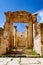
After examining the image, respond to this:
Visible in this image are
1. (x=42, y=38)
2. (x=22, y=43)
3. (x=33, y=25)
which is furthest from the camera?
(x=22, y=43)

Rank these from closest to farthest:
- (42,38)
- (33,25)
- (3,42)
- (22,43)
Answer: (42,38) < (3,42) < (33,25) < (22,43)

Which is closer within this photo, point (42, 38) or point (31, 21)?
point (42, 38)

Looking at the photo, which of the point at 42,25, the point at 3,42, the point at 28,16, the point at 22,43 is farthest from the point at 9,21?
the point at 22,43

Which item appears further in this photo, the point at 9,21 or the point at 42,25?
the point at 9,21

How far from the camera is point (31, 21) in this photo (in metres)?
20.1

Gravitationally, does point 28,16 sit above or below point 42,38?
above

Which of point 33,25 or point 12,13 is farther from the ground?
point 12,13

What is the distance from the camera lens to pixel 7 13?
Answer: 768 inches

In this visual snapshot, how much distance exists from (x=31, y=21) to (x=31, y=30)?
3.83ft

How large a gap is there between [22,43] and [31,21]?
989 cm

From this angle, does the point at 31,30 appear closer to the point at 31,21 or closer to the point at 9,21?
the point at 31,21

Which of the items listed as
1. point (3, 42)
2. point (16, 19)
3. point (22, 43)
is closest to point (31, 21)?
point (16, 19)

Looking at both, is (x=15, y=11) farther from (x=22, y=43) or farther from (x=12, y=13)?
(x=22, y=43)

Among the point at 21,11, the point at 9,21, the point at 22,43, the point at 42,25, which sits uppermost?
the point at 21,11
